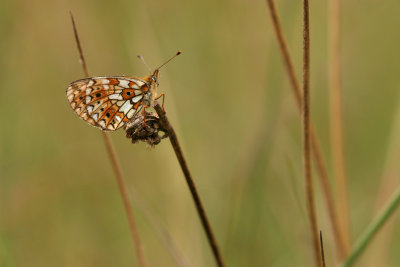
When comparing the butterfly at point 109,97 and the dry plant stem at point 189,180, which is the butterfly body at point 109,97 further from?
the dry plant stem at point 189,180

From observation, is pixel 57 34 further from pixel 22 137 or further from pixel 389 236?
pixel 389 236

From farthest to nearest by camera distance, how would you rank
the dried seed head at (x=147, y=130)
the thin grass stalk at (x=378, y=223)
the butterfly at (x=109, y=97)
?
1. the butterfly at (x=109, y=97)
2. the dried seed head at (x=147, y=130)
3. the thin grass stalk at (x=378, y=223)

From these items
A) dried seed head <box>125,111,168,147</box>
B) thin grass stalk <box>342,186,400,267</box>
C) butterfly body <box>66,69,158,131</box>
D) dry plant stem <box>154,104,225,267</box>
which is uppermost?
butterfly body <box>66,69,158,131</box>

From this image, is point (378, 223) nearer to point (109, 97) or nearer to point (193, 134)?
point (109, 97)

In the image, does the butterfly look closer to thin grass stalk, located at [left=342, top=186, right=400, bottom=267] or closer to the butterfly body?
the butterfly body

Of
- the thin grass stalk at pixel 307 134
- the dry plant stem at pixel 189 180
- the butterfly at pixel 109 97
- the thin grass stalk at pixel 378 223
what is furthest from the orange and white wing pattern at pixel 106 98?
the thin grass stalk at pixel 378 223

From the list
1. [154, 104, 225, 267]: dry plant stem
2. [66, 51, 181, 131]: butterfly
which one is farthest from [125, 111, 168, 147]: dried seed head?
[66, 51, 181, 131]: butterfly

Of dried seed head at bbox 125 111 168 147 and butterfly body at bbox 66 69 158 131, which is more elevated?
butterfly body at bbox 66 69 158 131

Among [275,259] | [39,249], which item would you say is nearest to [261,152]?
[275,259]
